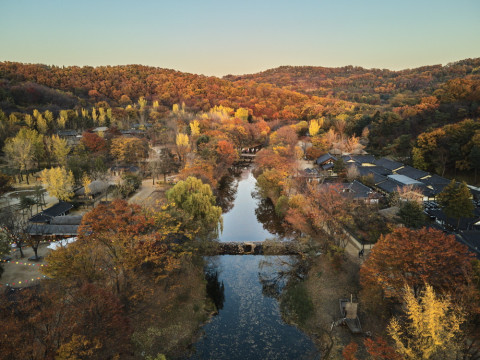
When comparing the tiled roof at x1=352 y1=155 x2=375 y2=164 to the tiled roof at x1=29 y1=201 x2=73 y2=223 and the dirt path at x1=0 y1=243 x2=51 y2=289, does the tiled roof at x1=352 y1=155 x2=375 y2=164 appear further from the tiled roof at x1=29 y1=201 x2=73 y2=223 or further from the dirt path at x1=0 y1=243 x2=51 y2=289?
the dirt path at x1=0 y1=243 x2=51 y2=289

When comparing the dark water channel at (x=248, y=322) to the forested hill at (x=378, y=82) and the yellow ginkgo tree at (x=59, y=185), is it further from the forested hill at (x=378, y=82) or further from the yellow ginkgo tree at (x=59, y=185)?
the forested hill at (x=378, y=82)

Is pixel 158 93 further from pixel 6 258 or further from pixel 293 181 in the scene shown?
pixel 6 258

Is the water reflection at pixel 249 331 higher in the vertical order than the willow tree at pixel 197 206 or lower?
lower

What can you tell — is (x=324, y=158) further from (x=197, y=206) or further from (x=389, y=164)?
(x=197, y=206)

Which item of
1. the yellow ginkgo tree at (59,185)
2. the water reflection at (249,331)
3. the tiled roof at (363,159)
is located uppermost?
the tiled roof at (363,159)

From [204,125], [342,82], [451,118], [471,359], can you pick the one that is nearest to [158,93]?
[204,125]

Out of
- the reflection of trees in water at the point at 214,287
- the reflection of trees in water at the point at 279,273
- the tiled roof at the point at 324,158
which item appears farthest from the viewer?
the tiled roof at the point at 324,158

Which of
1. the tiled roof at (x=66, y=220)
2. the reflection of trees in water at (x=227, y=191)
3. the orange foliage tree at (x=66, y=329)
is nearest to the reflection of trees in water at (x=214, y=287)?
the orange foliage tree at (x=66, y=329)
